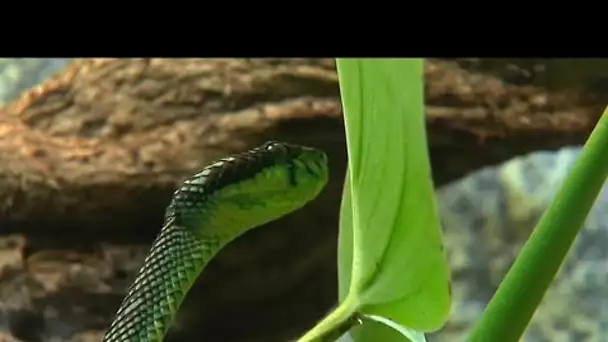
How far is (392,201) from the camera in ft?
1.43

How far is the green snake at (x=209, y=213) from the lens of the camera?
0.56 m

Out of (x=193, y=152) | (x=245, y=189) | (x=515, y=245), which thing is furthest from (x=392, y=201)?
(x=515, y=245)

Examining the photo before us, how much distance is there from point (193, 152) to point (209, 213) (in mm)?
377

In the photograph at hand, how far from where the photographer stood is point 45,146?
3.16 ft

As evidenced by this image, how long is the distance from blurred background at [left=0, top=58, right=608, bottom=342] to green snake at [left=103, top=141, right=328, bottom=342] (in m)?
0.34

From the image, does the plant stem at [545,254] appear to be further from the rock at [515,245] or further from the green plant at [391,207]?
the rock at [515,245]

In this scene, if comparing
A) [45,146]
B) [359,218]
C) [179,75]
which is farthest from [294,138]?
[359,218]

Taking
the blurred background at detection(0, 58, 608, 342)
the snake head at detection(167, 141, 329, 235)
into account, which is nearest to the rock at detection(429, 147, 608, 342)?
the blurred background at detection(0, 58, 608, 342)

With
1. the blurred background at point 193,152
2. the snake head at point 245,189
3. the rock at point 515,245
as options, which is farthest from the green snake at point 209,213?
the rock at point 515,245

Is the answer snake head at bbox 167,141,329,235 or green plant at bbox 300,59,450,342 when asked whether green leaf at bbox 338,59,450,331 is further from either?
snake head at bbox 167,141,329,235

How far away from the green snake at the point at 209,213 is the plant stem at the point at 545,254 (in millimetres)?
252
